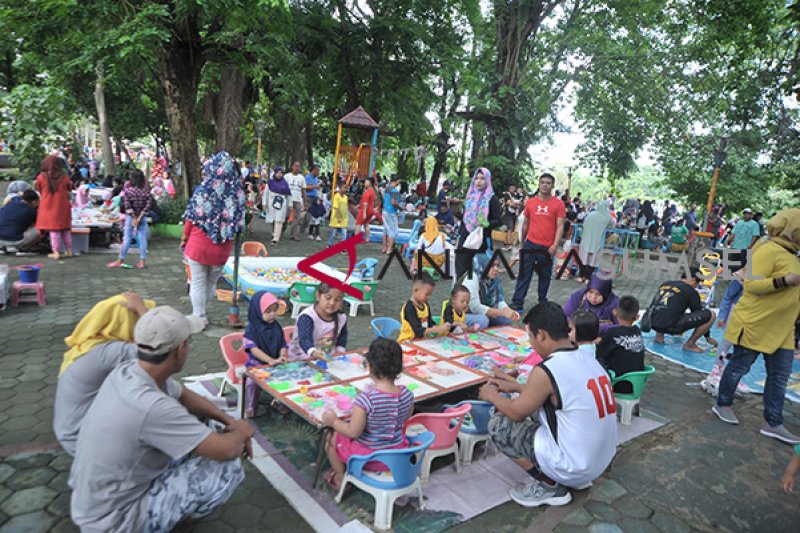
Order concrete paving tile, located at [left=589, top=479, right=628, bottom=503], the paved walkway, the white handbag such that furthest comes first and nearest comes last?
the white handbag → concrete paving tile, located at [left=589, top=479, right=628, bottom=503] → the paved walkway

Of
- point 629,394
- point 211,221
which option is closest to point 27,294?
point 211,221

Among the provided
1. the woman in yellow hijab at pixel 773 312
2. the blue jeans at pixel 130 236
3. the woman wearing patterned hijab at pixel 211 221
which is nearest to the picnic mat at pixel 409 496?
the woman wearing patterned hijab at pixel 211 221

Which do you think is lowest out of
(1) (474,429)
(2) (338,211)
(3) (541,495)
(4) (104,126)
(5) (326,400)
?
(3) (541,495)

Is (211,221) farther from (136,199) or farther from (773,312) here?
(773,312)

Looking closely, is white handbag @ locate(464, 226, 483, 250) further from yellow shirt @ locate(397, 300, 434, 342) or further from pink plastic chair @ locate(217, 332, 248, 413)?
pink plastic chair @ locate(217, 332, 248, 413)

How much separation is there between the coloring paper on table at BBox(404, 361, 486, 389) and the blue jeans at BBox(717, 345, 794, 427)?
2.64 metres

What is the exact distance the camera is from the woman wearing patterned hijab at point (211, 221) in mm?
5738

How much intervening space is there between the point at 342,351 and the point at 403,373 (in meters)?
0.64

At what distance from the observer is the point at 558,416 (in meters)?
3.05

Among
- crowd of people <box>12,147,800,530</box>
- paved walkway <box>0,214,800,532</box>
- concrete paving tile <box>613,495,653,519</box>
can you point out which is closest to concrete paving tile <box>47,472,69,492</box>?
paved walkway <box>0,214,800,532</box>

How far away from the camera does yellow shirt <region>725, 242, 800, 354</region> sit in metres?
4.25

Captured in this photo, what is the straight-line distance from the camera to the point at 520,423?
3340 millimetres

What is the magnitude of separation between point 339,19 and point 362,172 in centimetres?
526

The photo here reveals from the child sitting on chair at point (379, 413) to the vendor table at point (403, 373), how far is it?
20 cm
